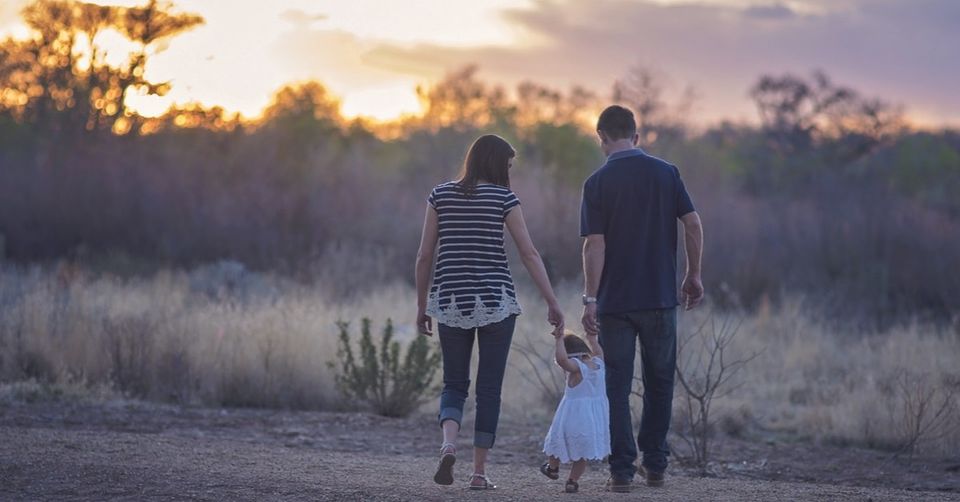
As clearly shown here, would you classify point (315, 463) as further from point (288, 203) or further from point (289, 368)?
point (288, 203)

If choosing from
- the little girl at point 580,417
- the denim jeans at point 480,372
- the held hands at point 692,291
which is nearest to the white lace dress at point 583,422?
the little girl at point 580,417

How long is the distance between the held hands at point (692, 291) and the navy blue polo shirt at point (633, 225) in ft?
0.36

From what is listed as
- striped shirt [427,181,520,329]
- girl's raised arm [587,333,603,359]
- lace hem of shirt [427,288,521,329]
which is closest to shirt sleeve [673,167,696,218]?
girl's raised arm [587,333,603,359]

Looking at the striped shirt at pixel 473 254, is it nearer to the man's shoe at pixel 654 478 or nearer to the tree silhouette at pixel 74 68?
the man's shoe at pixel 654 478

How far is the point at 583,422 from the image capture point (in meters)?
6.88

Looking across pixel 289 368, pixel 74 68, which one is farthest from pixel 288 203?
pixel 289 368

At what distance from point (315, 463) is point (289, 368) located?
4580mm

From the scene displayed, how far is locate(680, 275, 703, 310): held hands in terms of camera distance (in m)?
7.09

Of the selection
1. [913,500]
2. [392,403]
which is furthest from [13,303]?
[913,500]

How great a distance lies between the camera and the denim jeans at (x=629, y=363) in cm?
702

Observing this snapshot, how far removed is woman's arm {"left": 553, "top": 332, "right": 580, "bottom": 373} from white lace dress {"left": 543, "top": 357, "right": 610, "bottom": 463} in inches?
2.0

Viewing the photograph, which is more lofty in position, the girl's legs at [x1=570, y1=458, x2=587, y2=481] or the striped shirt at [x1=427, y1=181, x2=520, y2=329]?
the striped shirt at [x1=427, y1=181, x2=520, y2=329]

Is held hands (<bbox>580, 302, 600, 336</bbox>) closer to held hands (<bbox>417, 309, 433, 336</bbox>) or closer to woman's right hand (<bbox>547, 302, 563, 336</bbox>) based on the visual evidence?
woman's right hand (<bbox>547, 302, 563, 336</bbox>)

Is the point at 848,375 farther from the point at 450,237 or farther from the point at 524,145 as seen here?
the point at 524,145
